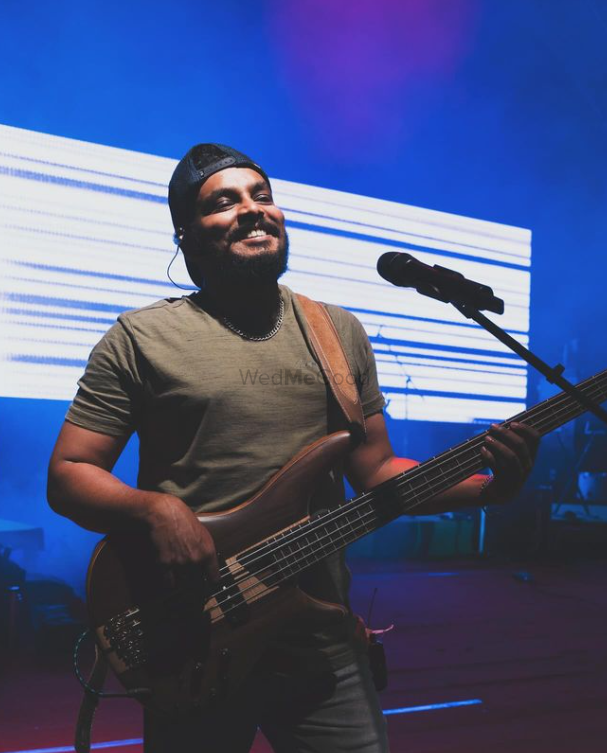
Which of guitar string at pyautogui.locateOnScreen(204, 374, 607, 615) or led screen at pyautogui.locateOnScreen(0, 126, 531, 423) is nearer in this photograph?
guitar string at pyautogui.locateOnScreen(204, 374, 607, 615)

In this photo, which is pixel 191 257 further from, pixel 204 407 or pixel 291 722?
pixel 291 722

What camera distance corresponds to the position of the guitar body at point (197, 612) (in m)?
1.28

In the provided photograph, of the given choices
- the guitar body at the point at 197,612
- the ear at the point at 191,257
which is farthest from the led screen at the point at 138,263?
the guitar body at the point at 197,612

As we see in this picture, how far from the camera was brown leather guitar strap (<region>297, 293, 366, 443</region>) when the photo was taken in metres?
1.48

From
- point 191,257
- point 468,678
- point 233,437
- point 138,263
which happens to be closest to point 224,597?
point 233,437

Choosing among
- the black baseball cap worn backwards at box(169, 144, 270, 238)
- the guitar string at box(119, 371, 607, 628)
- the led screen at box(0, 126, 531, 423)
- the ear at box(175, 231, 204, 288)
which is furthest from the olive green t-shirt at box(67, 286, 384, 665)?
the led screen at box(0, 126, 531, 423)

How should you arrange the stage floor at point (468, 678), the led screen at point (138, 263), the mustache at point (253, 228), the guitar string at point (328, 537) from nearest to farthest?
1. the guitar string at point (328, 537)
2. the mustache at point (253, 228)
3. the stage floor at point (468, 678)
4. the led screen at point (138, 263)

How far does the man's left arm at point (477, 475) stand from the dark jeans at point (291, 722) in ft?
→ 1.48

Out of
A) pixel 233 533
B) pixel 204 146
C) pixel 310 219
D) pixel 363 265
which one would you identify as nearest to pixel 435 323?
Result: pixel 363 265

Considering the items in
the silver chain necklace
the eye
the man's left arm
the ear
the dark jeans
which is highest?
the eye

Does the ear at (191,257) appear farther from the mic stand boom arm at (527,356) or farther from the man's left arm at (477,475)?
the mic stand boom arm at (527,356)

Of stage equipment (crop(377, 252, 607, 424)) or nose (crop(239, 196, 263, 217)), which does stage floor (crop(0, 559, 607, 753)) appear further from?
nose (crop(239, 196, 263, 217))

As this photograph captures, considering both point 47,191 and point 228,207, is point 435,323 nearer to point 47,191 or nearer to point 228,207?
point 47,191

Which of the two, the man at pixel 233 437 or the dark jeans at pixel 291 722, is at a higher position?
the man at pixel 233 437
